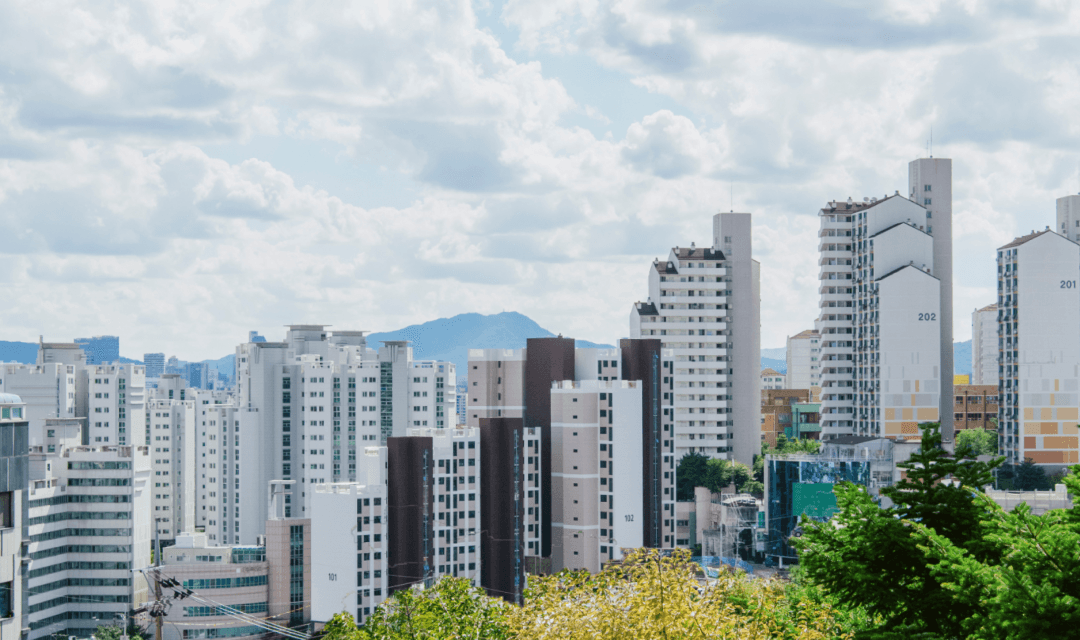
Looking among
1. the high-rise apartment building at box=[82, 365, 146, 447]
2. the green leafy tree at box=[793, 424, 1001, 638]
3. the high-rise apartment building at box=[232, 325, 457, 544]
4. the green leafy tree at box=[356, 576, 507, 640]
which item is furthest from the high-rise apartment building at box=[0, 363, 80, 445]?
the green leafy tree at box=[793, 424, 1001, 638]

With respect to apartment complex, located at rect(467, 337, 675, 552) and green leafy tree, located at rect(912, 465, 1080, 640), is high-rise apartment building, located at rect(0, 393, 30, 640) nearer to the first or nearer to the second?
apartment complex, located at rect(467, 337, 675, 552)

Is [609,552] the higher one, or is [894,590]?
[894,590]

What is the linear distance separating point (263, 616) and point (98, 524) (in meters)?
9.59

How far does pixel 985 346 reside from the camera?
119562mm

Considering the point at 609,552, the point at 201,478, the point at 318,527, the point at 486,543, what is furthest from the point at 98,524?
the point at 201,478

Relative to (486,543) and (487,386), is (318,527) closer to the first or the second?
(486,543)

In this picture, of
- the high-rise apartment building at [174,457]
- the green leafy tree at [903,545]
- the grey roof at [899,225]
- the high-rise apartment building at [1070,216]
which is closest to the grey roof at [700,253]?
the grey roof at [899,225]

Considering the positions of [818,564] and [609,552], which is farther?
[609,552]

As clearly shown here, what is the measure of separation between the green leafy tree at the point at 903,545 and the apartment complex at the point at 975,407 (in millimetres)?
75335

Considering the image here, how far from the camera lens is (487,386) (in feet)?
166

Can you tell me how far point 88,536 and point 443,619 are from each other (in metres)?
36.3

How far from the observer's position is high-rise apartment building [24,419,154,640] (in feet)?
160

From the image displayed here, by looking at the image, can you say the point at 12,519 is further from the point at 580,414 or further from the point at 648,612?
the point at 580,414

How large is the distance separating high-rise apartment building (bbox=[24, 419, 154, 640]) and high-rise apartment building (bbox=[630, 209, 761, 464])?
36662mm
